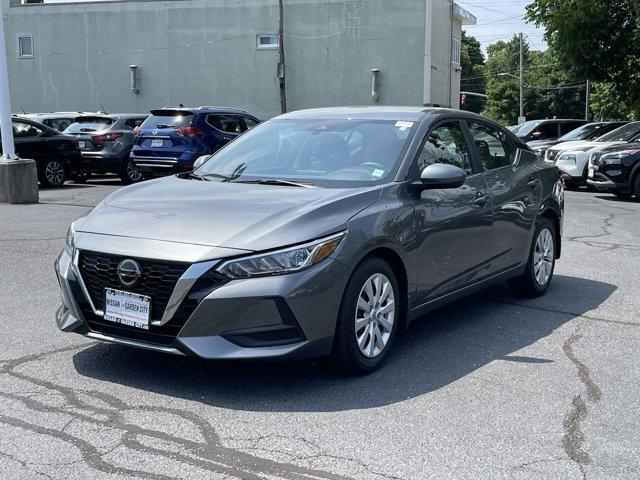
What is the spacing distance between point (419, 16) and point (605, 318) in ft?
99.1

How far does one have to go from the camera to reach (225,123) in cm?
1767

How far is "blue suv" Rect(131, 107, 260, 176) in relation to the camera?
54.4 feet

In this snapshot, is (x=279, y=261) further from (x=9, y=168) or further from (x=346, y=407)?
(x=9, y=168)

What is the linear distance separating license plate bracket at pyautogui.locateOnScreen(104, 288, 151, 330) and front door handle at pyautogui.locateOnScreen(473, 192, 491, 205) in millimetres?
2734

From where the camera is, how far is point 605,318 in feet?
21.9

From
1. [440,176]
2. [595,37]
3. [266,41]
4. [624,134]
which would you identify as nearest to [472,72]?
[266,41]

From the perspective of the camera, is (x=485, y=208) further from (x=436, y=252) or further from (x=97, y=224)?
(x=97, y=224)

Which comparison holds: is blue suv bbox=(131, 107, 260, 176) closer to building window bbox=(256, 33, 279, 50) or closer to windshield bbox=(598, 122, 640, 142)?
windshield bbox=(598, 122, 640, 142)

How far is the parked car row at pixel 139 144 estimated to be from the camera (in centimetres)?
1655

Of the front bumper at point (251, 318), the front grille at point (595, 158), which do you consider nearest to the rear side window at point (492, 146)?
the front bumper at point (251, 318)

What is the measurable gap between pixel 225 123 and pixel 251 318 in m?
13.7

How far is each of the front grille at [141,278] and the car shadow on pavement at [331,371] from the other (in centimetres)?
53

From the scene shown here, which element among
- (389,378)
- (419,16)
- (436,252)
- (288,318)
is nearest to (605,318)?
(436,252)

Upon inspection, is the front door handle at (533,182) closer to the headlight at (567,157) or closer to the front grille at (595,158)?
the front grille at (595,158)
